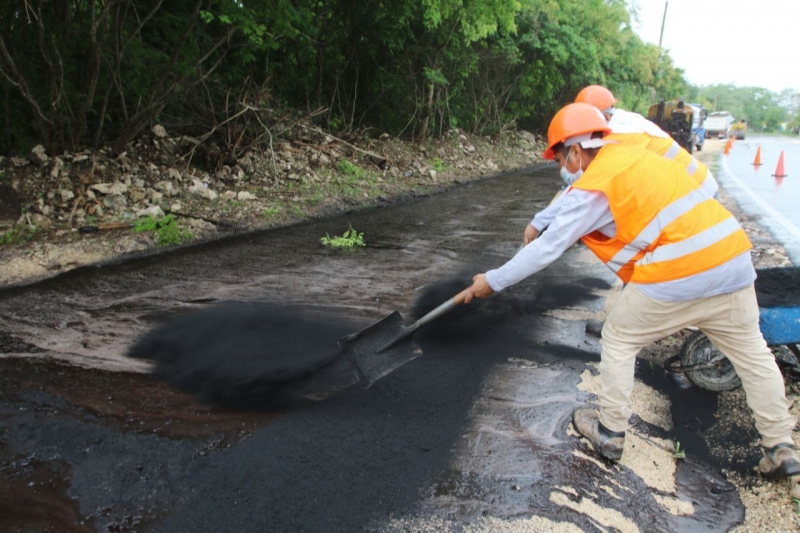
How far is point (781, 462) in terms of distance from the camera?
2381 millimetres

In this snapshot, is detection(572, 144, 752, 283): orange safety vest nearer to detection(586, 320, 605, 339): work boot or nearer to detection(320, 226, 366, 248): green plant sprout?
detection(586, 320, 605, 339): work boot

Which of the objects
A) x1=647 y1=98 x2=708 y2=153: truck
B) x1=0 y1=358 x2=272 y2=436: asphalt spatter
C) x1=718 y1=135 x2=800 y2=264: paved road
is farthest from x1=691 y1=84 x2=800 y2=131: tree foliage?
x1=0 y1=358 x2=272 y2=436: asphalt spatter

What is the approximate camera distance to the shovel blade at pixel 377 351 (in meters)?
3.12

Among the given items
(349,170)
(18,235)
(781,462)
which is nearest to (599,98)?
(781,462)

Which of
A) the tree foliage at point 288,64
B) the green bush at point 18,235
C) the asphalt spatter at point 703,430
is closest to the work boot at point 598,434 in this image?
the asphalt spatter at point 703,430

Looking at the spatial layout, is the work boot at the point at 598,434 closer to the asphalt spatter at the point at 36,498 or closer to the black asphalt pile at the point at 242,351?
the black asphalt pile at the point at 242,351

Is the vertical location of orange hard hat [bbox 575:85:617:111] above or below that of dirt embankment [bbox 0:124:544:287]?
above

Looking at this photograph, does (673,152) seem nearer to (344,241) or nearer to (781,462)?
(781,462)

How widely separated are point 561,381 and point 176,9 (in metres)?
9.09

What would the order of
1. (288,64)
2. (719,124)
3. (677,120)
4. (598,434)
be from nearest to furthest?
(598,434) → (288,64) → (677,120) → (719,124)

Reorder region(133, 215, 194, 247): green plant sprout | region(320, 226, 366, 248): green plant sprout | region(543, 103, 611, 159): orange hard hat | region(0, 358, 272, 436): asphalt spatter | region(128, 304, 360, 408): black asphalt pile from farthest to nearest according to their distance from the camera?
region(320, 226, 366, 248): green plant sprout < region(133, 215, 194, 247): green plant sprout < region(128, 304, 360, 408): black asphalt pile < region(0, 358, 272, 436): asphalt spatter < region(543, 103, 611, 159): orange hard hat

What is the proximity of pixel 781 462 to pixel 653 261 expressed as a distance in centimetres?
109

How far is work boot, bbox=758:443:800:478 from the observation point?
2.36 metres

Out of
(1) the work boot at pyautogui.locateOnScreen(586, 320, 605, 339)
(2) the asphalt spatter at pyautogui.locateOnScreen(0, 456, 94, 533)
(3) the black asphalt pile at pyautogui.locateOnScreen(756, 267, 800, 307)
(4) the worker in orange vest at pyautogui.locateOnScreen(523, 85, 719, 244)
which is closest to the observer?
(2) the asphalt spatter at pyautogui.locateOnScreen(0, 456, 94, 533)
